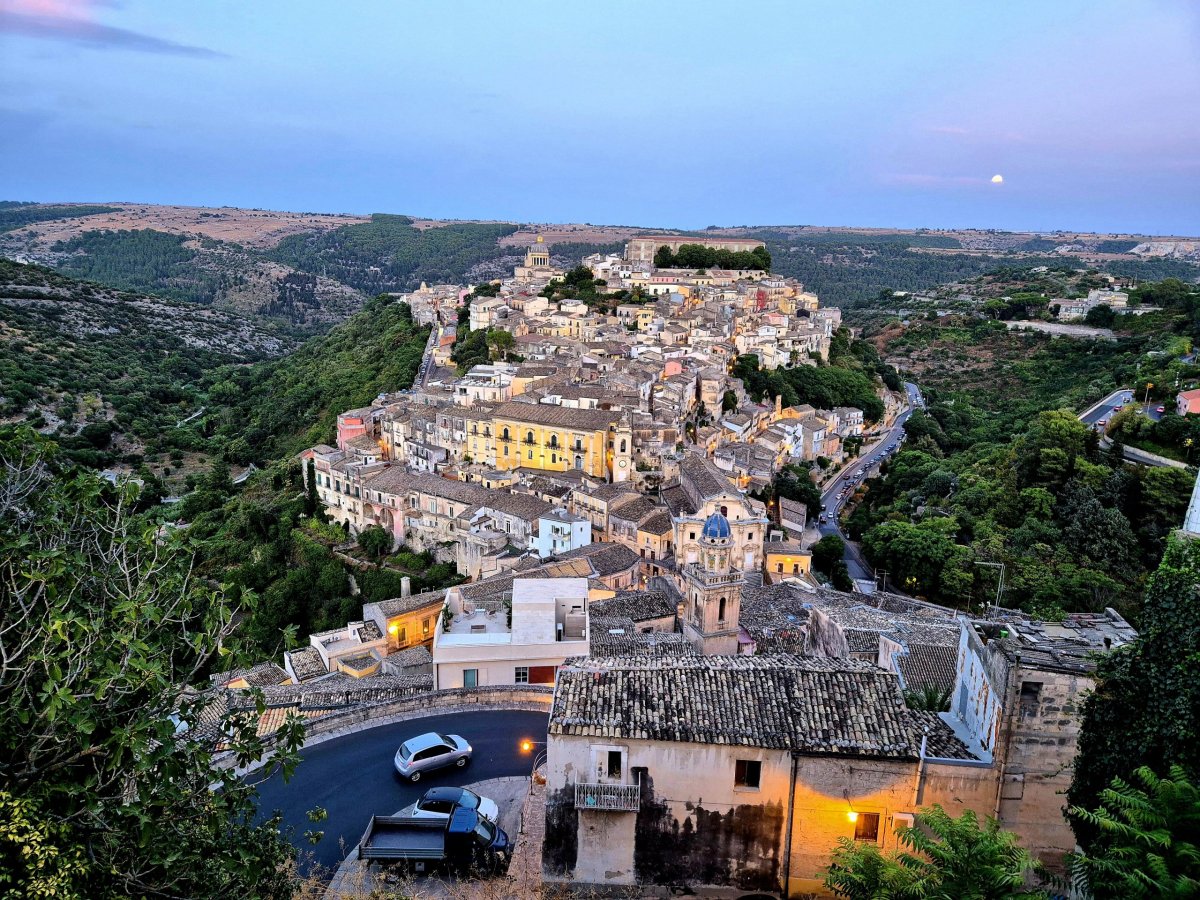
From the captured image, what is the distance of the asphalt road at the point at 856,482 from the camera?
44.5 m

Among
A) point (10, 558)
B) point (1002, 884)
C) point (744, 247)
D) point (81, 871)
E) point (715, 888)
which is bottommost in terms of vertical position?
point (715, 888)

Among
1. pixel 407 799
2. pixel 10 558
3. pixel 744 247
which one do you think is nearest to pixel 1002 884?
pixel 407 799

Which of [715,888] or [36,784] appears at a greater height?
[36,784]

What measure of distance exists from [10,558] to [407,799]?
810cm

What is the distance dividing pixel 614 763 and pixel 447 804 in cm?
310

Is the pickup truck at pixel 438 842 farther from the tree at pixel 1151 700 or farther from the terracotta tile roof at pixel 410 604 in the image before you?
the terracotta tile roof at pixel 410 604

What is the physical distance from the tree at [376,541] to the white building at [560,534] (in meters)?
9.37

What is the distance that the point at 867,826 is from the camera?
41.2 feet

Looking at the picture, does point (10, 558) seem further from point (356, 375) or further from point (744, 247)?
point (744, 247)

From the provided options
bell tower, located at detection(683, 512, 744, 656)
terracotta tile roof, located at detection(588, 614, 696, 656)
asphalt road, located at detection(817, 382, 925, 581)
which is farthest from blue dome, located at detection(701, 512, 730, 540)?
asphalt road, located at detection(817, 382, 925, 581)

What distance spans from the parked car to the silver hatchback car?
1194 mm

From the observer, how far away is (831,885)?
998 cm

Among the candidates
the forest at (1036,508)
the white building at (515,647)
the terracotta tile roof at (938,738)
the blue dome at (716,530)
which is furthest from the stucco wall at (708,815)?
the blue dome at (716,530)

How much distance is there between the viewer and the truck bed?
12.4 meters
